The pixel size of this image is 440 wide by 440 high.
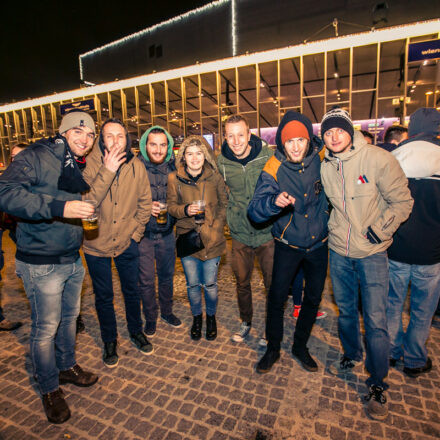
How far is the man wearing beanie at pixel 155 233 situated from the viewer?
3.58 meters

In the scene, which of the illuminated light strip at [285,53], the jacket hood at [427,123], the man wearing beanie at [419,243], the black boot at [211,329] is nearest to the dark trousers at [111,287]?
the black boot at [211,329]

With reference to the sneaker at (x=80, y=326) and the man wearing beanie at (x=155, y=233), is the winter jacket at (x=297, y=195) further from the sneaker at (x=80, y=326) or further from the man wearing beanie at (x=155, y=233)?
the sneaker at (x=80, y=326)

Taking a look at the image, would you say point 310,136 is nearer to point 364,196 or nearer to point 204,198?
point 364,196

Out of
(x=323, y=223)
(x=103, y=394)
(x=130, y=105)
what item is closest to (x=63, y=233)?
(x=103, y=394)

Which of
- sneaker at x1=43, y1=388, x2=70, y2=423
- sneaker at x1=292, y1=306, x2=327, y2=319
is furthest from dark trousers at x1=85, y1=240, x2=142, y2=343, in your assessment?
sneaker at x1=292, y1=306, x2=327, y2=319

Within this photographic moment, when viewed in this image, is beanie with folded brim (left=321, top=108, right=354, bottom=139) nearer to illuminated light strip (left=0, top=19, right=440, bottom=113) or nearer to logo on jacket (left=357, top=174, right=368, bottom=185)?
logo on jacket (left=357, top=174, right=368, bottom=185)

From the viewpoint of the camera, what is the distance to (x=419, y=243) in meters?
2.61

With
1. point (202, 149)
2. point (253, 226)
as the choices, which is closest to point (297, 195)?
point (253, 226)

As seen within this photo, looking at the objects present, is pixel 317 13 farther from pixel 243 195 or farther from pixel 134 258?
pixel 134 258

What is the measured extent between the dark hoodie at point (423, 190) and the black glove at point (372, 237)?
56 cm

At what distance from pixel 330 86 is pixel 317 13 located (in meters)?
3.45

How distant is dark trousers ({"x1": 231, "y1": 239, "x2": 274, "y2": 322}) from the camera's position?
3.29 metres

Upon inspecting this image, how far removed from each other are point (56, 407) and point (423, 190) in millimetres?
3990

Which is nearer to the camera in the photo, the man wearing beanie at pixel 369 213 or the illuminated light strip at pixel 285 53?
the man wearing beanie at pixel 369 213
